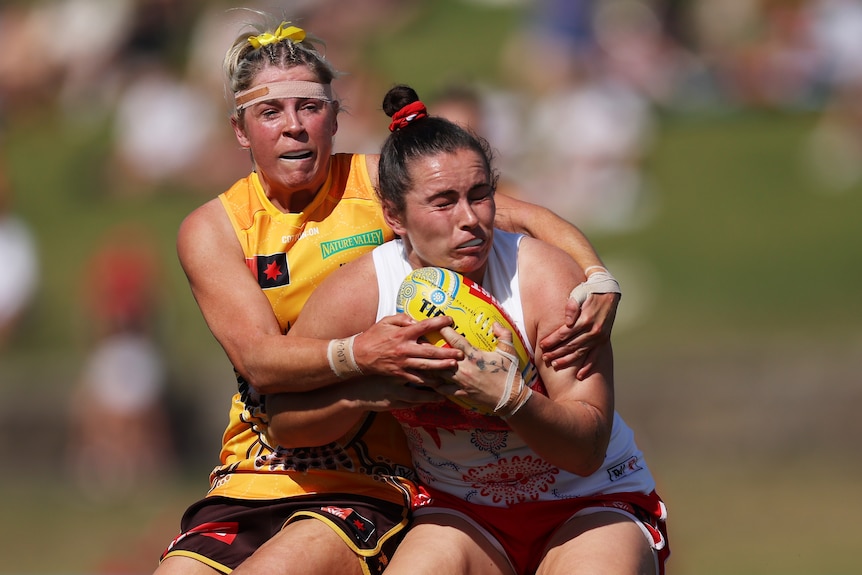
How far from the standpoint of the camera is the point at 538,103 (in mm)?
13359

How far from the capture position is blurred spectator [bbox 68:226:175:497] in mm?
11867

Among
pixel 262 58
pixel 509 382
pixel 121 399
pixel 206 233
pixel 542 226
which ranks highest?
pixel 262 58

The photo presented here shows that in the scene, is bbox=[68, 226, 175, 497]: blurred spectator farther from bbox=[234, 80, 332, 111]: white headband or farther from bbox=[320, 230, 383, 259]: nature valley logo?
bbox=[234, 80, 332, 111]: white headband

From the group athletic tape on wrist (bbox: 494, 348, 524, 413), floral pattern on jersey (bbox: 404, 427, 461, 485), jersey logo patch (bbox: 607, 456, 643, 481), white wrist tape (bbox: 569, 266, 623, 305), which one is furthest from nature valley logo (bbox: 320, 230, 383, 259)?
jersey logo patch (bbox: 607, 456, 643, 481)

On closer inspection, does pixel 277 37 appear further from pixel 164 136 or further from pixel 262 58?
pixel 164 136

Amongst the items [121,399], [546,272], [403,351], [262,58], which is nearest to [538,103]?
[121,399]

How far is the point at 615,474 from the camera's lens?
3.97 m

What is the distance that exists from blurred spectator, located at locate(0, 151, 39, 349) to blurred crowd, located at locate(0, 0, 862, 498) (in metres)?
0.02

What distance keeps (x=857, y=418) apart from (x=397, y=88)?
7947mm

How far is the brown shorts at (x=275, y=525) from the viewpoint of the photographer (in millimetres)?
3965

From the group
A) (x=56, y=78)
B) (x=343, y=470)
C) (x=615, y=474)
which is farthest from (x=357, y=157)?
(x=56, y=78)

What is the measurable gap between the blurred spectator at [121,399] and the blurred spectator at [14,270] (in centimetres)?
131

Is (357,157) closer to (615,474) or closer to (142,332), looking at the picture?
(615,474)

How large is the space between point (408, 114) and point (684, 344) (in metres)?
8.39
